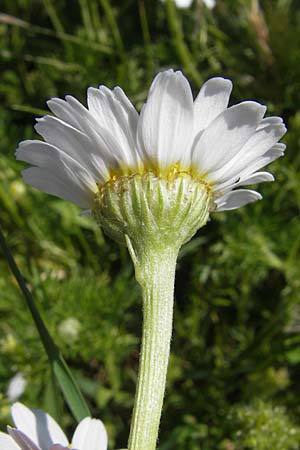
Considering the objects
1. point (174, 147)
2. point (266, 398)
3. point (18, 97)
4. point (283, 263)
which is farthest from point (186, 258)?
point (174, 147)

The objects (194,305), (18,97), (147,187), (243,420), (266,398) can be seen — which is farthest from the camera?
(18,97)

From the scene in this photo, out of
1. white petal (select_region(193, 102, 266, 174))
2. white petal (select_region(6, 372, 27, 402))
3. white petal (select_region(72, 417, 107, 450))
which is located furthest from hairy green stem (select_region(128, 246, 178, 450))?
white petal (select_region(6, 372, 27, 402))

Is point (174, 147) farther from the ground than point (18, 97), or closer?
closer

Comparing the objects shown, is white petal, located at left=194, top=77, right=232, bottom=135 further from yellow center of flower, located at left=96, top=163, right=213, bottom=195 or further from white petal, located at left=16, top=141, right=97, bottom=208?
white petal, located at left=16, top=141, right=97, bottom=208

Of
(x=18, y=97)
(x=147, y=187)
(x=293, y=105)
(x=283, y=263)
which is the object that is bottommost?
(x=147, y=187)

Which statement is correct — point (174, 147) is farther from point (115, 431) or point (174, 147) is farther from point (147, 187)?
point (115, 431)

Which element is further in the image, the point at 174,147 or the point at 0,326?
the point at 0,326

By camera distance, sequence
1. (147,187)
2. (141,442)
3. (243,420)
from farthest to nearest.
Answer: (243,420) < (147,187) < (141,442)

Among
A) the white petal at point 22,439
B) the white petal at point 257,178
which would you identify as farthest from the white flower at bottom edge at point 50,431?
the white petal at point 257,178

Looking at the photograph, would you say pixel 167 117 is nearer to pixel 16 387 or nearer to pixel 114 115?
pixel 114 115
